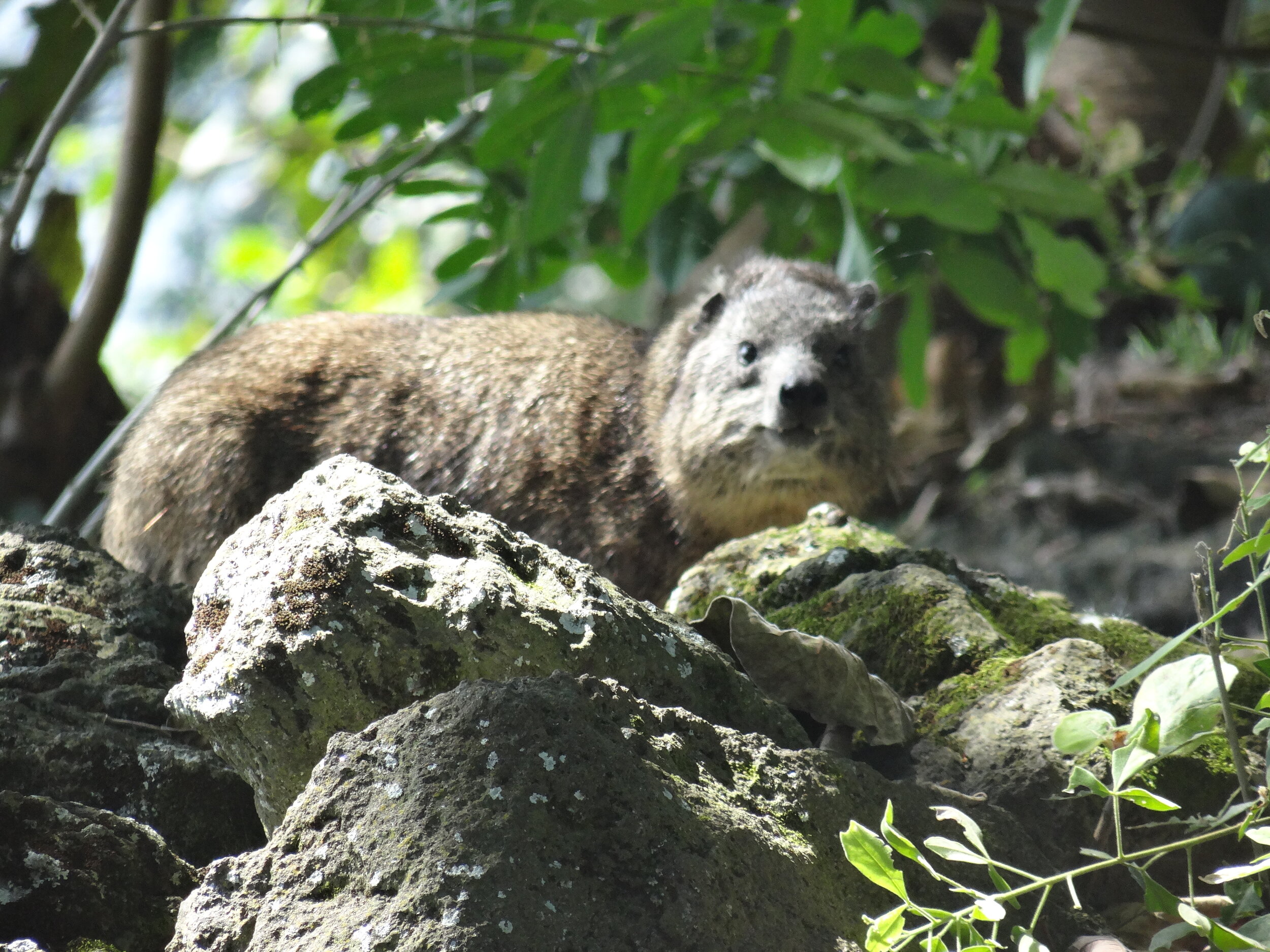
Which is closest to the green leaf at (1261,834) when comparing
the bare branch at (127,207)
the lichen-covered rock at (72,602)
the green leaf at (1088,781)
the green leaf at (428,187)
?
the green leaf at (1088,781)

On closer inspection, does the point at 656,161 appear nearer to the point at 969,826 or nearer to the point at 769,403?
the point at 769,403

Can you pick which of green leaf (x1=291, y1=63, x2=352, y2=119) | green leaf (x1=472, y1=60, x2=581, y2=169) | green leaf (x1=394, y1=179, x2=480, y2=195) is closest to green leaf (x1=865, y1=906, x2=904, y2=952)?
green leaf (x1=472, y1=60, x2=581, y2=169)

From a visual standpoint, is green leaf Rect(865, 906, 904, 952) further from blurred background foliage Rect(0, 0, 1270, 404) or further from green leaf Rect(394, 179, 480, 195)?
green leaf Rect(394, 179, 480, 195)

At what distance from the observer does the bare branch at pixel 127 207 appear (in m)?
5.82

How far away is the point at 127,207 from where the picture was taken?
580 cm

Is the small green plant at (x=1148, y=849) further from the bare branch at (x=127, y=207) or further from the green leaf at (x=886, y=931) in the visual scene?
the bare branch at (x=127, y=207)

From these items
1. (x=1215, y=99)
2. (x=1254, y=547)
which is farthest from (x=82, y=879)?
(x=1215, y=99)

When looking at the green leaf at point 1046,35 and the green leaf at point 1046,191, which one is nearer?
the green leaf at point 1046,35

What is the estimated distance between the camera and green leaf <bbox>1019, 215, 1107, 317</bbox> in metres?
5.30

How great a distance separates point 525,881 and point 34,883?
35.6 inches

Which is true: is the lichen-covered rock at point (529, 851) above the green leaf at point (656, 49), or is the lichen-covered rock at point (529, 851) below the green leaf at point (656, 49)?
below

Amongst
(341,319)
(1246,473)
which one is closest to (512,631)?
(341,319)

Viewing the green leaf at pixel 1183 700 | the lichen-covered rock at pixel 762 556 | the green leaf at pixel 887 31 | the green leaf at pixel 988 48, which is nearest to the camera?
the green leaf at pixel 1183 700

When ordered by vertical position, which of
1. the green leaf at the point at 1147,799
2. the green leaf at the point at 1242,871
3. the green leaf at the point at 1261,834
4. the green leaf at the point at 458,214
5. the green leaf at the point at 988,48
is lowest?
the green leaf at the point at 1242,871
